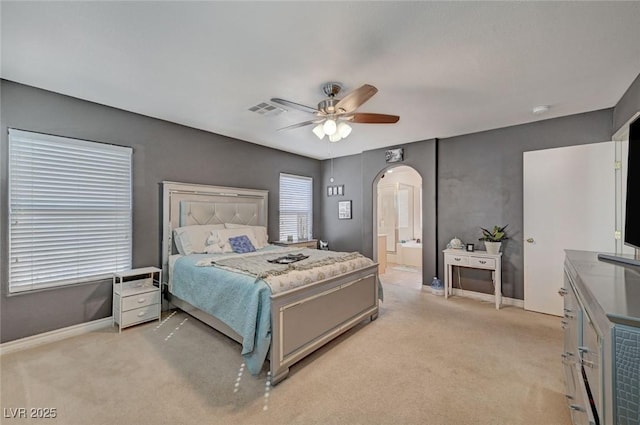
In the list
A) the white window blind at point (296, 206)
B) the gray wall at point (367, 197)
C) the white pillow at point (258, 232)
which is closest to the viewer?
the white pillow at point (258, 232)

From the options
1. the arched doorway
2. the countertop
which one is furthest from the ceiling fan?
the arched doorway

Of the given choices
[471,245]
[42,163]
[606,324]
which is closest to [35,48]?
[42,163]

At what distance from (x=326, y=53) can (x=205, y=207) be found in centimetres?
295

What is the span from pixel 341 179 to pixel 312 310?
4.01 metres

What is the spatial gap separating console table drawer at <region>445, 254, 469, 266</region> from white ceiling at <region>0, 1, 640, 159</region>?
83.1 inches

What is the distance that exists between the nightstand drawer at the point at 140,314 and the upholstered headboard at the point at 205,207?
501 millimetres

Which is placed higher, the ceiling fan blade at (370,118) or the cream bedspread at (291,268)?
the ceiling fan blade at (370,118)

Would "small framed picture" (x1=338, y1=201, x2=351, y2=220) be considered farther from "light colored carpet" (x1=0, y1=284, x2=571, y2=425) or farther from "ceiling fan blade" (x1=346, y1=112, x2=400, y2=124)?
"ceiling fan blade" (x1=346, y1=112, x2=400, y2=124)

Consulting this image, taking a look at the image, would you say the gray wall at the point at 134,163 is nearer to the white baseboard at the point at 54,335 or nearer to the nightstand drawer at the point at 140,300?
the white baseboard at the point at 54,335

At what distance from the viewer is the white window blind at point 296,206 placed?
18.3ft

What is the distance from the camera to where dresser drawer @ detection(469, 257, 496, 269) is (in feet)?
12.7

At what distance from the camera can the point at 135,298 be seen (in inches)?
123

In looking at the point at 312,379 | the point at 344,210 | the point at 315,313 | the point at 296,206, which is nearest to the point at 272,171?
the point at 296,206

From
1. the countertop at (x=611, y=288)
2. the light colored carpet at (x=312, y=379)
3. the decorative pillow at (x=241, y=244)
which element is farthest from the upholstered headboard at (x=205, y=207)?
the countertop at (x=611, y=288)
